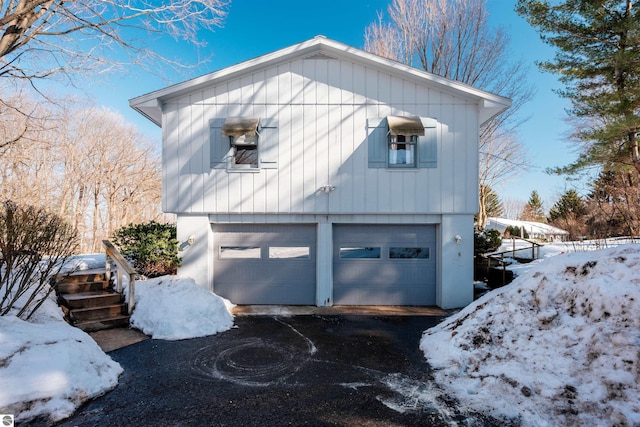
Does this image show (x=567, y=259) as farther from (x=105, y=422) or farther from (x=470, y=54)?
(x=470, y=54)

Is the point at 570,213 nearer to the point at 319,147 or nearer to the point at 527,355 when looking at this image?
the point at 319,147

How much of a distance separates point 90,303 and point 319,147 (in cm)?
615

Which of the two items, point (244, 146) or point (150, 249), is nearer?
point (150, 249)

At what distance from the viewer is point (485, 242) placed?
34.4 feet

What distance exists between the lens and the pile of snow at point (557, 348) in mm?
2900

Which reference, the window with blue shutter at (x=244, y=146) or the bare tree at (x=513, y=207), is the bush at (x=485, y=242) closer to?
the window with blue shutter at (x=244, y=146)

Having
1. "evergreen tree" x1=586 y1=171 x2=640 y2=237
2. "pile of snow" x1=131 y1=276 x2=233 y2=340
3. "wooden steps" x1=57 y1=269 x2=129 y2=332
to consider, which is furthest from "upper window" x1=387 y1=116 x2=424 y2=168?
"evergreen tree" x1=586 y1=171 x2=640 y2=237

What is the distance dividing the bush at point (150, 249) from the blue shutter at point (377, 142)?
562 cm

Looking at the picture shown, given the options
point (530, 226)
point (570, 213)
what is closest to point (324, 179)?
point (570, 213)

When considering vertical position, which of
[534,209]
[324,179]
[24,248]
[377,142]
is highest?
[377,142]

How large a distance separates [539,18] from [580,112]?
343 cm

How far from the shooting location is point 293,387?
3.72m

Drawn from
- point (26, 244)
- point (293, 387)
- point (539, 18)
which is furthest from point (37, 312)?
point (539, 18)

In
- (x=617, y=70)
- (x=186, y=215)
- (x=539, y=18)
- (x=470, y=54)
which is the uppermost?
(x=470, y=54)
